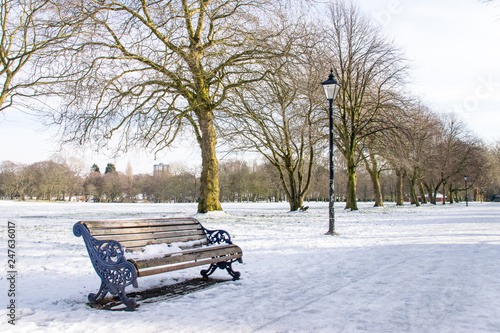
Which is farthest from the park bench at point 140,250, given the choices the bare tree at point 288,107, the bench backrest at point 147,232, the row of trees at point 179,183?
the row of trees at point 179,183

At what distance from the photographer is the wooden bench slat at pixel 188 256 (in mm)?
4305

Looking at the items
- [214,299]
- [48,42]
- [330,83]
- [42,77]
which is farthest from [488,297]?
[42,77]

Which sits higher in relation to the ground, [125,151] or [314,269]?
[125,151]

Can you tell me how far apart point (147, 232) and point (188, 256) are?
2.89 ft

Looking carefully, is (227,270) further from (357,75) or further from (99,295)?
(357,75)

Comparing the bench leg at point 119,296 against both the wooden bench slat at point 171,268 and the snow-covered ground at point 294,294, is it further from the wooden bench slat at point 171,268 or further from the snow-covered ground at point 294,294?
the wooden bench slat at point 171,268

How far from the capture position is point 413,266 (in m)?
6.60

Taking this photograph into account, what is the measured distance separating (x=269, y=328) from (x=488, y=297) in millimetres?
2951

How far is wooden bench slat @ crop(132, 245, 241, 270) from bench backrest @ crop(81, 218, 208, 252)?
609 millimetres

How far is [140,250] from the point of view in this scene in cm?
518

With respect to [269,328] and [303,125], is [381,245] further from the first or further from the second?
[303,125]

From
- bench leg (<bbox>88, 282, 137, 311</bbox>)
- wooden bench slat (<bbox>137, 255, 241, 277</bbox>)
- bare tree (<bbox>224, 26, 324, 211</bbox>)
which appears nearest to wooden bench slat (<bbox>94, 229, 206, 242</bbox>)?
wooden bench slat (<bbox>137, 255, 241, 277</bbox>)

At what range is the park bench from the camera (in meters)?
4.23

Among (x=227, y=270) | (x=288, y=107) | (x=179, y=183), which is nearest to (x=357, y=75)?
(x=288, y=107)
